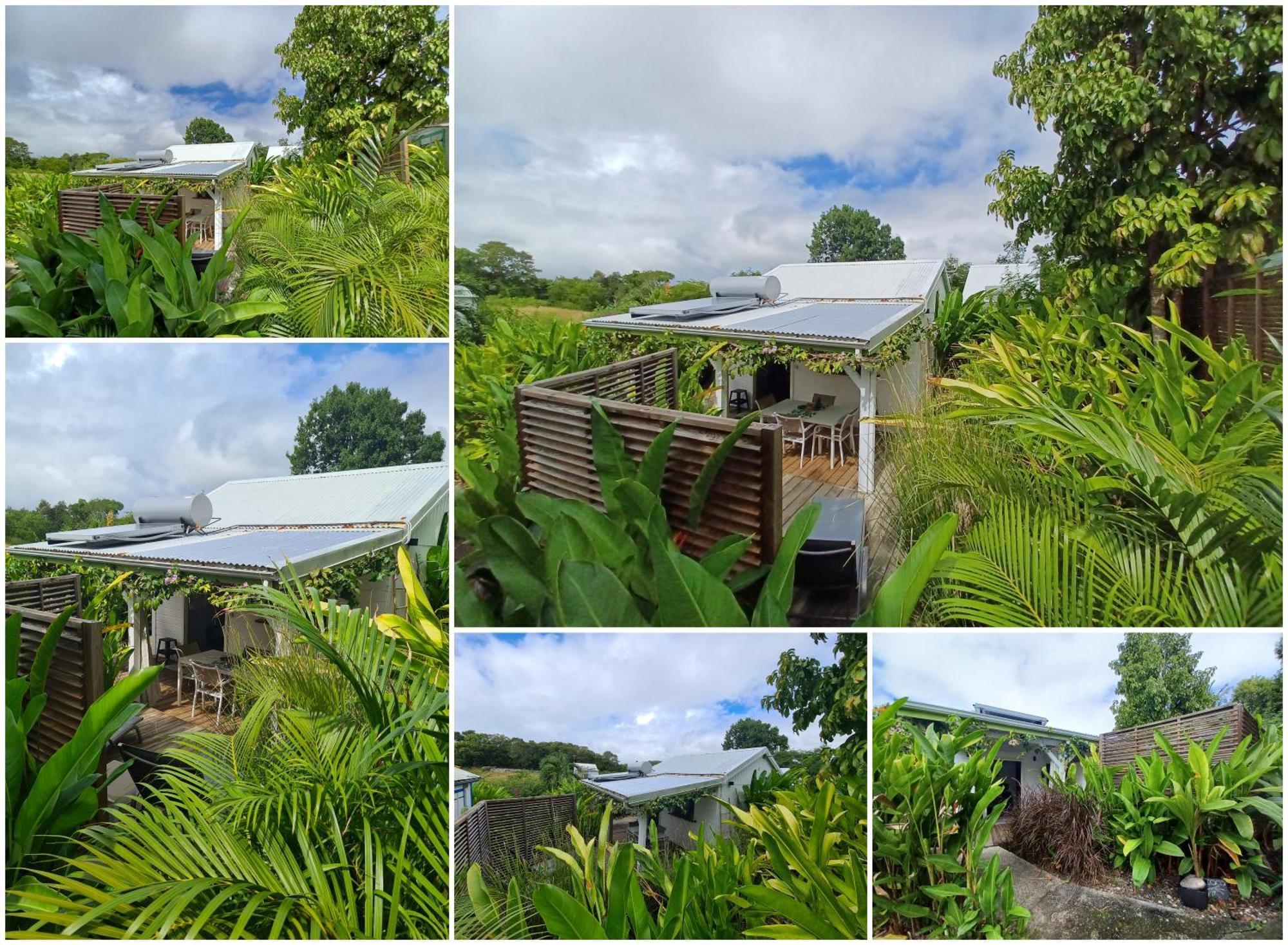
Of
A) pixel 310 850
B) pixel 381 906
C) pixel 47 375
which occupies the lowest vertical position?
pixel 381 906

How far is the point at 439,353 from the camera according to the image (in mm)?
2748

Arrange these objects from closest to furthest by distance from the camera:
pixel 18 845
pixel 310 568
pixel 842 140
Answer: pixel 842 140 → pixel 18 845 → pixel 310 568

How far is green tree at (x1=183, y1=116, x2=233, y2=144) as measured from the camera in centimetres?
264

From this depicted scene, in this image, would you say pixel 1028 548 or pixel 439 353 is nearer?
pixel 1028 548

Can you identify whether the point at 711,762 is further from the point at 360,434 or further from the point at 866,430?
the point at 360,434

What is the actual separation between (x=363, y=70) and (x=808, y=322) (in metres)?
1.44

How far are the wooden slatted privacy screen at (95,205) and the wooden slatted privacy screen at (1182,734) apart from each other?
3.02 meters

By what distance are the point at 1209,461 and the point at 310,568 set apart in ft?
8.17

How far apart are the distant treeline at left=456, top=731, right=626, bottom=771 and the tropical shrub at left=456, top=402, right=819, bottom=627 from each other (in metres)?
0.33

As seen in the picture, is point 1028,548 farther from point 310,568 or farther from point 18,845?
point 18,845

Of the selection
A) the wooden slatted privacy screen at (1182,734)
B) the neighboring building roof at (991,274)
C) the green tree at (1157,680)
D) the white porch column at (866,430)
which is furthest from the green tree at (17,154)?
the wooden slatted privacy screen at (1182,734)

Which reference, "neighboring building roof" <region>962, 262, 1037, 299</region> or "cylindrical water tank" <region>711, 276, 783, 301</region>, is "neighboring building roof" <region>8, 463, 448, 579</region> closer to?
"cylindrical water tank" <region>711, 276, 783, 301</region>

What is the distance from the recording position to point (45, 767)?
105 inches

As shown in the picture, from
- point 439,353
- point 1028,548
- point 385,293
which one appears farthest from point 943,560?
point 385,293
